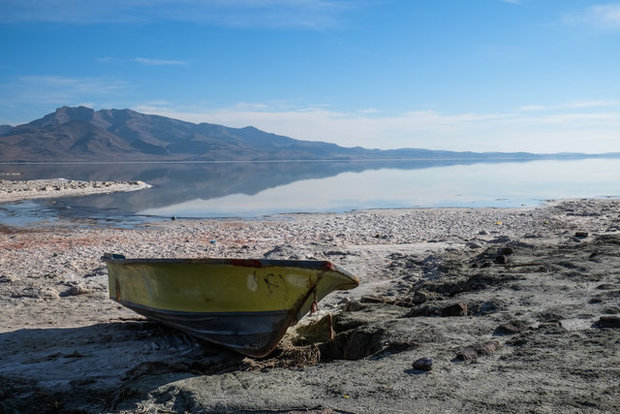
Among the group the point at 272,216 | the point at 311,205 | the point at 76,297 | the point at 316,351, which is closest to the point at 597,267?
the point at 316,351

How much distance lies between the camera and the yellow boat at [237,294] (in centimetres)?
557

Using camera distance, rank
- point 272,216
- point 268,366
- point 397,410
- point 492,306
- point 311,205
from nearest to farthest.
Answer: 1. point 397,410
2. point 268,366
3. point 492,306
4. point 272,216
5. point 311,205

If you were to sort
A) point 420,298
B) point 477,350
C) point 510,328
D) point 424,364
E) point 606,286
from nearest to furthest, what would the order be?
point 424,364
point 477,350
point 510,328
point 606,286
point 420,298

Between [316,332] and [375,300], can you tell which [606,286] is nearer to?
[375,300]

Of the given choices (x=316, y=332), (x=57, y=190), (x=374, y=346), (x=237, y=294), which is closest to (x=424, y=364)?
(x=374, y=346)

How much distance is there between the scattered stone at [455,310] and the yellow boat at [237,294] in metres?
1.23

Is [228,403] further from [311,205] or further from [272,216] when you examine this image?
[311,205]

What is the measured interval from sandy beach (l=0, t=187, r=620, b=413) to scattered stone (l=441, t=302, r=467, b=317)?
1 cm

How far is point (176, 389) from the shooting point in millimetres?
4770

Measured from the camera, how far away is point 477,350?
15.9 ft

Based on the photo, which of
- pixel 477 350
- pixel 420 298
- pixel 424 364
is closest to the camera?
pixel 424 364

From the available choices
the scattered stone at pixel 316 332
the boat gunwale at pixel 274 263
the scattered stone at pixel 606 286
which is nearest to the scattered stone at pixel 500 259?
the scattered stone at pixel 606 286

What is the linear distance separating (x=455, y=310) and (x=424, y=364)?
1.81m

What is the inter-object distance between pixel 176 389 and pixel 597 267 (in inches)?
236
